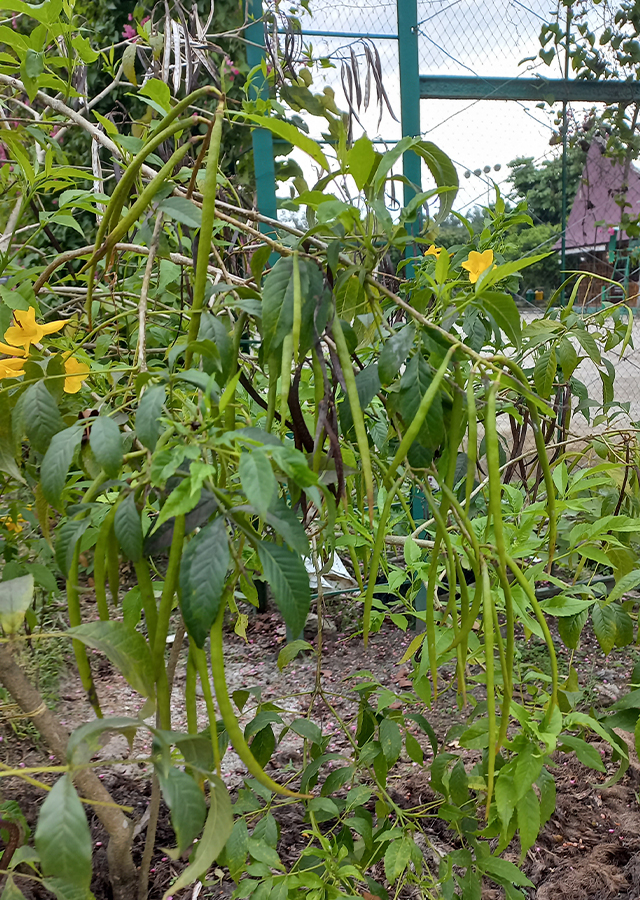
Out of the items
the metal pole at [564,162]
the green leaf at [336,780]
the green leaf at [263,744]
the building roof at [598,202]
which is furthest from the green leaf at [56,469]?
the building roof at [598,202]

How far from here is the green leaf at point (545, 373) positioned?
110cm

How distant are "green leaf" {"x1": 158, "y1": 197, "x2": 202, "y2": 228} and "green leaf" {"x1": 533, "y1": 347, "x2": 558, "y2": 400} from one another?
2.27 ft

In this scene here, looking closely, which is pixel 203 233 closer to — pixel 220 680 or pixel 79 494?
pixel 220 680

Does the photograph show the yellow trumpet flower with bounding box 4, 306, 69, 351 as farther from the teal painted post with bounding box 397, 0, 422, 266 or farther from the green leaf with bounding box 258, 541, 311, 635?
the teal painted post with bounding box 397, 0, 422, 266

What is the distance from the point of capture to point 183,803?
0.48 m

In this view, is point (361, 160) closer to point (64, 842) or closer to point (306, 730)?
point (64, 842)

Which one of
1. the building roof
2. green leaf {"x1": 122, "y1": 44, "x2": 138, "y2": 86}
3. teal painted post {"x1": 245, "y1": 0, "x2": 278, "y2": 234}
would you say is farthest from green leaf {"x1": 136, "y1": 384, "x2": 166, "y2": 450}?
the building roof

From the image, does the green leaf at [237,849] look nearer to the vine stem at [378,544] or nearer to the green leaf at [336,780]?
the green leaf at [336,780]

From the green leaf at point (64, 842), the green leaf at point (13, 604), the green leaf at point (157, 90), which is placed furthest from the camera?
the green leaf at point (157, 90)

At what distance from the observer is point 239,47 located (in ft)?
9.62

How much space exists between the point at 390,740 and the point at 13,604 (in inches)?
23.3

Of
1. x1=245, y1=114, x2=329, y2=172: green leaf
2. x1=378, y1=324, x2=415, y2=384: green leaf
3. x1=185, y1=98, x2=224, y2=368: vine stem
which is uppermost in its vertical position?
x1=245, y1=114, x2=329, y2=172: green leaf

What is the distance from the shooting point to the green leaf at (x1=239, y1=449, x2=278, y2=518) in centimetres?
45

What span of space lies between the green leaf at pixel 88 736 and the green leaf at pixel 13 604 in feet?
0.31
